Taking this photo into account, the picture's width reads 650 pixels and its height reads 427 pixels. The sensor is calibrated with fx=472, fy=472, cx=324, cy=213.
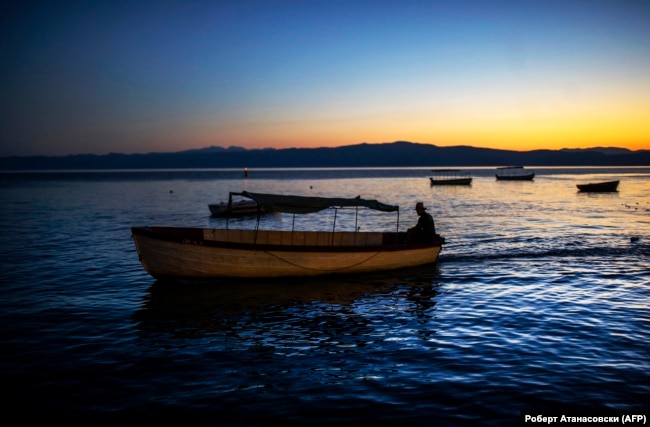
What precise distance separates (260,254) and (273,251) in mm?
496

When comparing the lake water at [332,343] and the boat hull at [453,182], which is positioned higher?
the boat hull at [453,182]

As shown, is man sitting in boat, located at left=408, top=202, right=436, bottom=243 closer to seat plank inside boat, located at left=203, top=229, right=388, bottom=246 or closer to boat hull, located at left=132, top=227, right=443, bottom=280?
boat hull, located at left=132, top=227, right=443, bottom=280

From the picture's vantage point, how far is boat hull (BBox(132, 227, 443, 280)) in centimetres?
1661

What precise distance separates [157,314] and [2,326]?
4.06 m

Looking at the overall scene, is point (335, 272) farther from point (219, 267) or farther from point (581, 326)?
point (581, 326)

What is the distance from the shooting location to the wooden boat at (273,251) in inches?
656

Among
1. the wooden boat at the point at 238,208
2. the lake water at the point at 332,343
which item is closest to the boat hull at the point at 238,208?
the wooden boat at the point at 238,208

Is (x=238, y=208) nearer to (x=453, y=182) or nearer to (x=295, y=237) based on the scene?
(x=295, y=237)

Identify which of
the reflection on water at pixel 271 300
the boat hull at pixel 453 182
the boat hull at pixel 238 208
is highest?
the boat hull at pixel 453 182

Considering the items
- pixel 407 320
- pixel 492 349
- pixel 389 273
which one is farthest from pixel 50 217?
pixel 492 349

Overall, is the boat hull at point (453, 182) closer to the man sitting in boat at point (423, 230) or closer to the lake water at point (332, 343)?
the lake water at point (332, 343)

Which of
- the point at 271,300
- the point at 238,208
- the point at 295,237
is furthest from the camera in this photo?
the point at 238,208

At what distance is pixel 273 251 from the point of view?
17.6 metres

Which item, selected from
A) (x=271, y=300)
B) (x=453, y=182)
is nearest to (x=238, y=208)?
(x=271, y=300)
